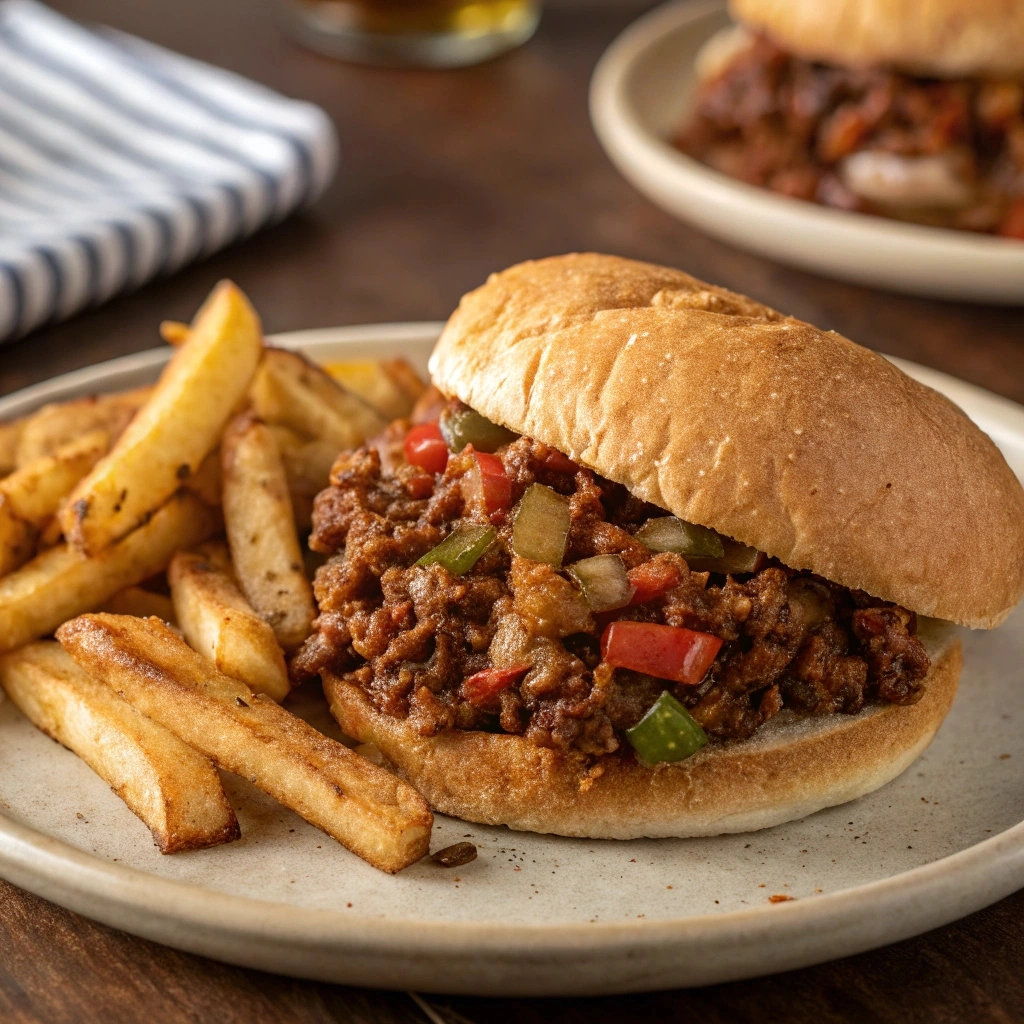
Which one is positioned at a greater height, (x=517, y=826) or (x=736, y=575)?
(x=736, y=575)

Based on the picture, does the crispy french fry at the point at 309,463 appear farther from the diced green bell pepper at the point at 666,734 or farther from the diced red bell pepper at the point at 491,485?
the diced green bell pepper at the point at 666,734

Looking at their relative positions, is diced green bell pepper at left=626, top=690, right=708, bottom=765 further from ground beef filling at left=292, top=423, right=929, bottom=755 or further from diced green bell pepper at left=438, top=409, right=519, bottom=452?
diced green bell pepper at left=438, top=409, right=519, bottom=452

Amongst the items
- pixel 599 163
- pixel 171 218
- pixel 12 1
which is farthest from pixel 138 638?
pixel 12 1

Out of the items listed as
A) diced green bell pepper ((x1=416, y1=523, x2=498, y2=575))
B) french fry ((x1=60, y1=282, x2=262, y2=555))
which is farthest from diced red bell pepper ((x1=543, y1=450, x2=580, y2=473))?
french fry ((x1=60, y1=282, x2=262, y2=555))

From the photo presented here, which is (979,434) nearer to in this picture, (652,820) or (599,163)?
(652,820)

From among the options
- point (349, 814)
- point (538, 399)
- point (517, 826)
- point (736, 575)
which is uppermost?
point (538, 399)

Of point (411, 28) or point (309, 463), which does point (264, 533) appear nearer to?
point (309, 463)
